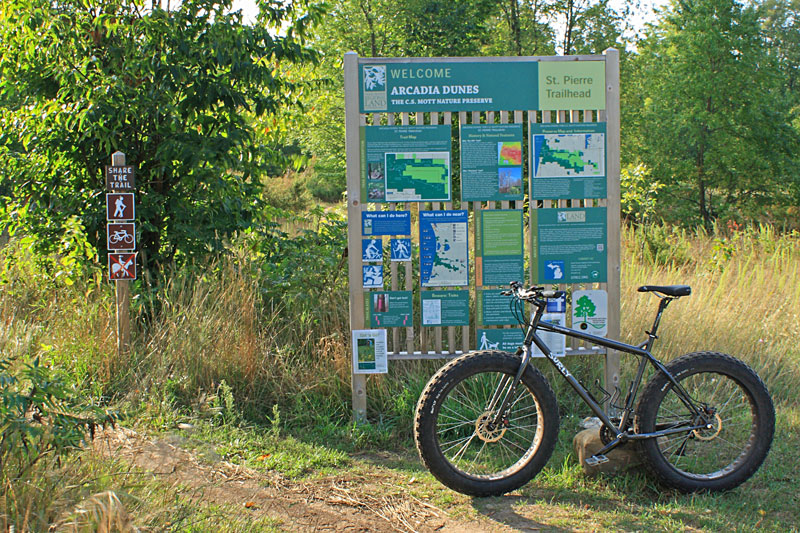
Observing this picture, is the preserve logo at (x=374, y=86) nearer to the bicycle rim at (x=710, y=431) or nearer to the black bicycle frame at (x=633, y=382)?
the black bicycle frame at (x=633, y=382)

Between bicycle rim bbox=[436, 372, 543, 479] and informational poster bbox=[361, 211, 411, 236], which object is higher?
informational poster bbox=[361, 211, 411, 236]

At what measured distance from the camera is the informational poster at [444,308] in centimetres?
546

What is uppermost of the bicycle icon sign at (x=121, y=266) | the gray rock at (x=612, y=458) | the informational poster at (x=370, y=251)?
the informational poster at (x=370, y=251)

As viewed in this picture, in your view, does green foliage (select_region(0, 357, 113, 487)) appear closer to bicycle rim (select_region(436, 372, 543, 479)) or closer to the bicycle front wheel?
the bicycle front wheel

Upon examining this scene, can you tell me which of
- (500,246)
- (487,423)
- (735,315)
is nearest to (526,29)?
(735,315)

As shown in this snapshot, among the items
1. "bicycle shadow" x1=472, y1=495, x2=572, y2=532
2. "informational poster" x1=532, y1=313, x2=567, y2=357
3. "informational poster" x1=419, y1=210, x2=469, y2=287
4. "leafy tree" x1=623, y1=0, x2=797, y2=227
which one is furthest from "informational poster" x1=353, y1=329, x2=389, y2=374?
"leafy tree" x1=623, y1=0, x2=797, y2=227

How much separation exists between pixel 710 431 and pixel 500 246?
6.35 feet

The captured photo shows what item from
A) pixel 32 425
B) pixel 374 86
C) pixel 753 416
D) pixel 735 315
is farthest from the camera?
pixel 735 315

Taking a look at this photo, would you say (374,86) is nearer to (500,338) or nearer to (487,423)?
(500,338)

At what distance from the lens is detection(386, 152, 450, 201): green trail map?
5.31 metres

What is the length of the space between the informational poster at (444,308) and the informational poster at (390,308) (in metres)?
0.12

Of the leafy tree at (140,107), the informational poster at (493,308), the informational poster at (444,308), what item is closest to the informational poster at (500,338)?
the informational poster at (493,308)

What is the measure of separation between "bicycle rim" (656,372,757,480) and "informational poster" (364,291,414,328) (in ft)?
6.28

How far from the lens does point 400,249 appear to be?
5.39 metres
